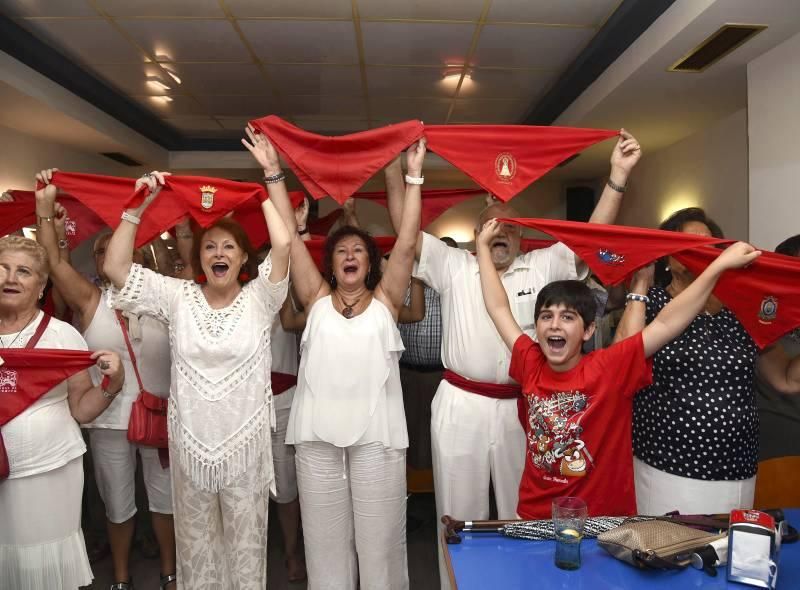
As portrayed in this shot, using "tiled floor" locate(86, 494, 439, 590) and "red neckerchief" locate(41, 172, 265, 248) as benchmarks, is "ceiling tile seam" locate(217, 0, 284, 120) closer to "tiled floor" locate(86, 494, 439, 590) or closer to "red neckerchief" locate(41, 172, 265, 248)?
"red neckerchief" locate(41, 172, 265, 248)

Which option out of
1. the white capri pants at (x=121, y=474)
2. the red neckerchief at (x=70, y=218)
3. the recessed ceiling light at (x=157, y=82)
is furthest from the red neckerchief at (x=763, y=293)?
the recessed ceiling light at (x=157, y=82)

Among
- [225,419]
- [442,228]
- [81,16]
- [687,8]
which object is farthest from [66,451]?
[442,228]

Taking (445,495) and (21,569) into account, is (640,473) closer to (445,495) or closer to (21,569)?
(445,495)

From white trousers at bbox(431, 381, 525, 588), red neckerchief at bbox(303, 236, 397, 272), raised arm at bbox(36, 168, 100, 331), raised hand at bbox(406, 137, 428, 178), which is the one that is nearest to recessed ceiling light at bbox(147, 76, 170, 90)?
raised arm at bbox(36, 168, 100, 331)

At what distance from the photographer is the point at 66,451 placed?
2080mm

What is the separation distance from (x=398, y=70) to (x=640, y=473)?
4.06 meters

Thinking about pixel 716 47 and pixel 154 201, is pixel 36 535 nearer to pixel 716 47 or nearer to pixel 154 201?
pixel 154 201

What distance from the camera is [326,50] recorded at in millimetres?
4648

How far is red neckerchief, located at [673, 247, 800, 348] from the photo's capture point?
1.99 m

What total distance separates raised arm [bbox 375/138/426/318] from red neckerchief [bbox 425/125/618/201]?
0.14 metres

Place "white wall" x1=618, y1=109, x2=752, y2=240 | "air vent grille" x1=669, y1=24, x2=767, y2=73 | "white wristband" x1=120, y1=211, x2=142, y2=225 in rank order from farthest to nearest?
"white wall" x1=618, y1=109, x2=752, y2=240 < "air vent grille" x1=669, y1=24, x2=767, y2=73 < "white wristband" x1=120, y1=211, x2=142, y2=225

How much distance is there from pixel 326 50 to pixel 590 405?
3.77m

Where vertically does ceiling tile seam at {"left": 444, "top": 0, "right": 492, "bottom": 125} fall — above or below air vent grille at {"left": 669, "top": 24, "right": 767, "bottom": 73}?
above

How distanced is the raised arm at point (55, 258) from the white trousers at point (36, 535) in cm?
87
